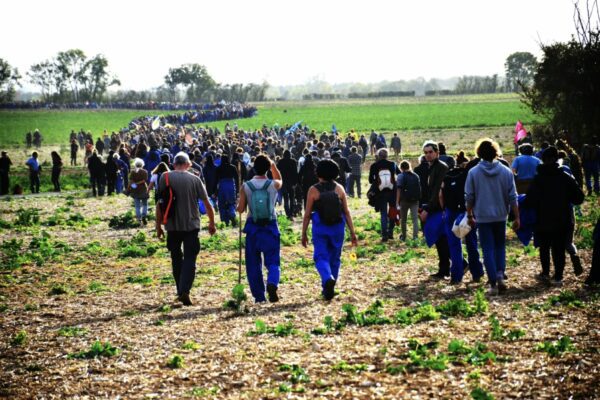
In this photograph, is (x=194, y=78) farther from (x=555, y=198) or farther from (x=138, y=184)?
(x=555, y=198)

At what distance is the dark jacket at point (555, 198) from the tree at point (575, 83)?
21260 mm

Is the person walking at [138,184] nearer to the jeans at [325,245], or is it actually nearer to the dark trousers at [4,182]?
the jeans at [325,245]

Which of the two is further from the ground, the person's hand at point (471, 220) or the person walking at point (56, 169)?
the person's hand at point (471, 220)

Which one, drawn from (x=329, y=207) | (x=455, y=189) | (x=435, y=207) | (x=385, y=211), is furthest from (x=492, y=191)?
(x=385, y=211)

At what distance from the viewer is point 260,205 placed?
1027 cm

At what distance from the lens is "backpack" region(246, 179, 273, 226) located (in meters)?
10.3

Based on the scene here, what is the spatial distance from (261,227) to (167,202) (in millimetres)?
1289

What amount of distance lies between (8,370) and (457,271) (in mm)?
6119

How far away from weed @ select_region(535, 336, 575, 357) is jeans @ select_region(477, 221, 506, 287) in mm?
2516

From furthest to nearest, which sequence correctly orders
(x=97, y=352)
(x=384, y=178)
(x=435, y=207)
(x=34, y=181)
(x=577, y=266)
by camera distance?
(x=34, y=181), (x=384, y=178), (x=435, y=207), (x=577, y=266), (x=97, y=352)

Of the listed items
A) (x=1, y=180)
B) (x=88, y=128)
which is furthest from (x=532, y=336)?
(x=88, y=128)

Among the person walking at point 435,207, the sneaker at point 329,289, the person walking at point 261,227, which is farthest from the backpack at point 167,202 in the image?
the person walking at point 435,207

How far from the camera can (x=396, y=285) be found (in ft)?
38.0

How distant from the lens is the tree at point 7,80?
112000 millimetres
